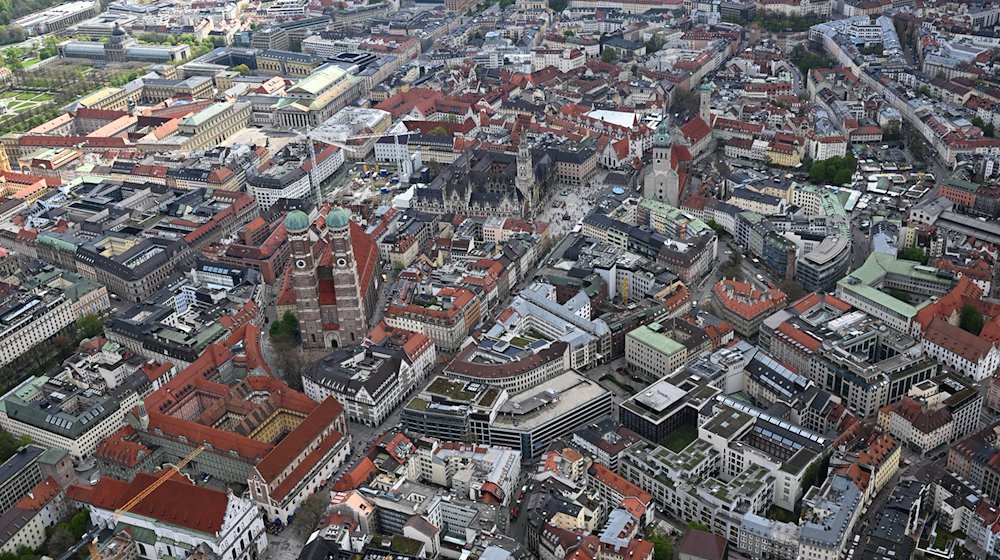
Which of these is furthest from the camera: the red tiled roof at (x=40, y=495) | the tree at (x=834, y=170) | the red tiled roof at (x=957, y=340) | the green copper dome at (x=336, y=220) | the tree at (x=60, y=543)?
the tree at (x=834, y=170)

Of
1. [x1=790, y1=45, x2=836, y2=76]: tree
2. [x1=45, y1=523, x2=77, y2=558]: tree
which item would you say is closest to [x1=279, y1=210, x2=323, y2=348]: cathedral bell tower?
[x1=45, y1=523, x2=77, y2=558]: tree

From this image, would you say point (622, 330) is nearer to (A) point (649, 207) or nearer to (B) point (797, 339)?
(B) point (797, 339)

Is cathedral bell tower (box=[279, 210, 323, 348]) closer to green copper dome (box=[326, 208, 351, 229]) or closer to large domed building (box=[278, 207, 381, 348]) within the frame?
large domed building (box=[278, 207, 381, 348])

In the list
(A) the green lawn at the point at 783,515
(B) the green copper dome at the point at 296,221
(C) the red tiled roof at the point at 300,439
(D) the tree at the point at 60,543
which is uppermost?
(B) the green copper dome at the point at 296,221

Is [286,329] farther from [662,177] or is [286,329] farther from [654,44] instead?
[654,44]

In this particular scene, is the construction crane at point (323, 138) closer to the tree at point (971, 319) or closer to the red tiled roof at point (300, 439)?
the red tiled roof at point (300, 439)

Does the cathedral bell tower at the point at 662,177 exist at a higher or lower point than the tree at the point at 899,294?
higher

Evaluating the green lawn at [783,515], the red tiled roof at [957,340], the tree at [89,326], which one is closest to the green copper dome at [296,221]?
the tree at [89,326]

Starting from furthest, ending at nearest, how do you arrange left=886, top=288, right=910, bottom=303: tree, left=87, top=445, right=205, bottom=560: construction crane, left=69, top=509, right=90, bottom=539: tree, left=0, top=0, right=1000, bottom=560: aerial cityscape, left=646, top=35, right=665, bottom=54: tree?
1. left=646, top=35, right=665, bottom=54: tree
2. left=886, top=288, right=910, bottom=303: tree
3. left=69, top=509, right=90, bottom=539: tree
4. left=0, top=0, right=1000, bottom=560: aerial cityscape
5. left=87, top=445, right=205, bottom=560: construction crane
